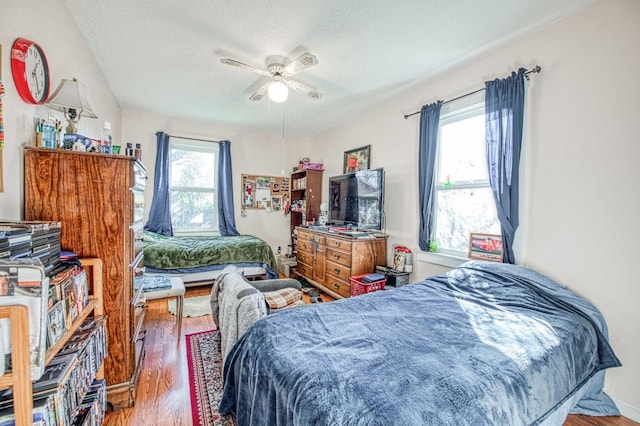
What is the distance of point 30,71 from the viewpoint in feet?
4.66

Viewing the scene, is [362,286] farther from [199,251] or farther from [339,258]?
[199,251]

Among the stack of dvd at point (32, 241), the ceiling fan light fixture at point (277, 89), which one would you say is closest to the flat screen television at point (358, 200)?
the ceiling fan light fixture at point (277, 89)

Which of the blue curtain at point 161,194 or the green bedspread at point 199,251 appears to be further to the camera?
the blue curtain at point 161,194

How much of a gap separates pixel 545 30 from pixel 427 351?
2453mm

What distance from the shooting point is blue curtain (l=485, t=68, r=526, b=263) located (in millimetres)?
2127

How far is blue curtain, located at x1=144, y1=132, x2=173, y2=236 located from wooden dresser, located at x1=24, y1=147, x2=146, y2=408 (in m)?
2.95

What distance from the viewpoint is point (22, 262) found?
0.75 meters

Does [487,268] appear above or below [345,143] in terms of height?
below

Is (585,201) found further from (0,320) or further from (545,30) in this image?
(0,320)

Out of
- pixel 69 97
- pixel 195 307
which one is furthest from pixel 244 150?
pixel 69 97

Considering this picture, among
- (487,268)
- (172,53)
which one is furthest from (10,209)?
(487,268)

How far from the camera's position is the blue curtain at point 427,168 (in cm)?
281

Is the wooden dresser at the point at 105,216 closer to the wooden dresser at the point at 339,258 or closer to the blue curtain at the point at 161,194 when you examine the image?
the wooden dresser at the point at 339,258

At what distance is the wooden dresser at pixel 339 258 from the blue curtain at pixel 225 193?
1614mm
